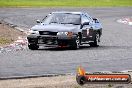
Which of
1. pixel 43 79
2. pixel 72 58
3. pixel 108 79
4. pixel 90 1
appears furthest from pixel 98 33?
pixel 90 1

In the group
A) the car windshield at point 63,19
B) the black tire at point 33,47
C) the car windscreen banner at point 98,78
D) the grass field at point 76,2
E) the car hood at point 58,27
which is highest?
the car windscreen banner at point 98,78

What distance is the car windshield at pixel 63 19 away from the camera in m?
22.9

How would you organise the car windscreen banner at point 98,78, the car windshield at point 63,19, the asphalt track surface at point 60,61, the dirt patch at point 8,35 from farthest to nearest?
the dirt patch at point 8,35 → the car windshield at point 63,19 → the asphalt track surface at point 60,61 → the car windscreen banner at point 98,78

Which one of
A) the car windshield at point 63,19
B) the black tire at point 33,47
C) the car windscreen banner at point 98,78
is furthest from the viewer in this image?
the car windshield at point 63,19

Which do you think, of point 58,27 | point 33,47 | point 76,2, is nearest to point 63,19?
point 58,27

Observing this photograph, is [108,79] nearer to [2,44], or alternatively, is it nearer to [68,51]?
[68,51]

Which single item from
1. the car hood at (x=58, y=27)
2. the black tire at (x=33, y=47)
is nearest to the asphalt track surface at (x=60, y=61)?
the black tire at (x=33, y=47)

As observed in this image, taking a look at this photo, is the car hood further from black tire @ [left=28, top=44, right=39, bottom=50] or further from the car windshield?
black tire @ [left=28, top=44, right=39, bottom=50]

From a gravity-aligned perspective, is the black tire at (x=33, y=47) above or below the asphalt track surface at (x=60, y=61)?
below

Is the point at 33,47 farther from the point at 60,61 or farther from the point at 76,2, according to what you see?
the point at 76,2

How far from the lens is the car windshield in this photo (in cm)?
2291

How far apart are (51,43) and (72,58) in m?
3.31

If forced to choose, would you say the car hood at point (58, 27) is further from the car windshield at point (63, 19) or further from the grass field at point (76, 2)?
the grass field at point (76, 2)

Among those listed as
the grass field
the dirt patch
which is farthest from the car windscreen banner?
the grass field
